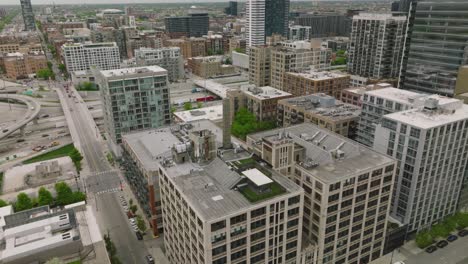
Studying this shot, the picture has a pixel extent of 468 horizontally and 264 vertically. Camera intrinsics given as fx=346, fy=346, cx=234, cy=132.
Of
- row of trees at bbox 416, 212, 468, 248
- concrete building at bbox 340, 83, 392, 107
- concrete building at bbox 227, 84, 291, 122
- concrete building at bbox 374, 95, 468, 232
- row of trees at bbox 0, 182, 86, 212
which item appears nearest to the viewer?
concrete building at bbox 374, 95, 468, 232

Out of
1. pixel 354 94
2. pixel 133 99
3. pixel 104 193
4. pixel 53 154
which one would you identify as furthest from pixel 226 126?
pixel 53 154

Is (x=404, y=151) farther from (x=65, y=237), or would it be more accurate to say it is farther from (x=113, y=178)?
(x=113, y=178)

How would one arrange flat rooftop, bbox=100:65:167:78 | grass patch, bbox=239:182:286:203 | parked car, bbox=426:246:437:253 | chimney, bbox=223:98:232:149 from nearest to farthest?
1. grass patch, bbox=239:182:286:203
2. chimney, bbox=223:98:232:149
3. parked car, bbox=426:246:437:253
4. flat rooftop, bbox=100:65:167:78

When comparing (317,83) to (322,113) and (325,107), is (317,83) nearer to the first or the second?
(325,107)

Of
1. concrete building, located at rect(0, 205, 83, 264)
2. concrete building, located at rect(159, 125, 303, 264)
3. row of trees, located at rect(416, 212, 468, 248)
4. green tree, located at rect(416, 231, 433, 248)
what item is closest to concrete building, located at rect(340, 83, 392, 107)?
row of trees, located at rect(416, 212, 468, 248)

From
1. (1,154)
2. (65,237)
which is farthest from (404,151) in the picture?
(1,154)

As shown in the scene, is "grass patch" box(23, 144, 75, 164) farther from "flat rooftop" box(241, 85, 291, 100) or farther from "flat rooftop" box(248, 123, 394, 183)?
"flat rooftop" box(248, 123, 394, 183)

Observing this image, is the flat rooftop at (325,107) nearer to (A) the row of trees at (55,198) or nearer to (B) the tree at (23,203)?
(A) the row of trees at (55,198)

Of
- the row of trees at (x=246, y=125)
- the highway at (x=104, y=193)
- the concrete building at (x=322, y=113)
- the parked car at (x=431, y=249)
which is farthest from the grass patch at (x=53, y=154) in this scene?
the parked car at (x=431, y=249)
